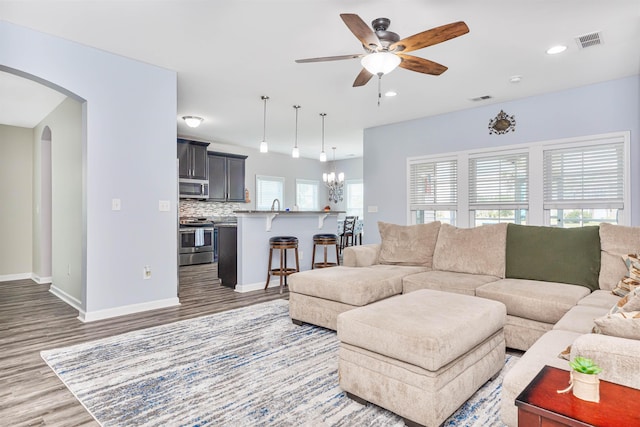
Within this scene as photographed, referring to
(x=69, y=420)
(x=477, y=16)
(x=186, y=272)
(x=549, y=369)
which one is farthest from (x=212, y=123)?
(x=549, y=369)

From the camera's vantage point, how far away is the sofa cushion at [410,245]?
3.98 meters

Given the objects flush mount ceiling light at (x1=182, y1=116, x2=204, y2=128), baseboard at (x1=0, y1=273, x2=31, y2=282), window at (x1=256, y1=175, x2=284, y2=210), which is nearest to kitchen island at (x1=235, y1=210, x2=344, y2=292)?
flush mount ceiling light at (x1=182, y1=116, x2=204, y2=128)

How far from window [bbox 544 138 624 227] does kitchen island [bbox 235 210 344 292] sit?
3192 millimetres

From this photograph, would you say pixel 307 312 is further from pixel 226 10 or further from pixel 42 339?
pixel 226 10

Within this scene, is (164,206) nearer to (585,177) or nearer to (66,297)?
(66,297)

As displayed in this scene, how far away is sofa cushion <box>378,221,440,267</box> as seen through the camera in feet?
13.1

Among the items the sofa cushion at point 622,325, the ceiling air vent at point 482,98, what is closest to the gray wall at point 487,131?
the ceiling air vent at point 482,98

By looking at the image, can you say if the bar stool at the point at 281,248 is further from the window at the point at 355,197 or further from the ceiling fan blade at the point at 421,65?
the window at the point at 355,197

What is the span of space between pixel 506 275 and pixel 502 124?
2.73 m

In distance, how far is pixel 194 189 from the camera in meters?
7.49

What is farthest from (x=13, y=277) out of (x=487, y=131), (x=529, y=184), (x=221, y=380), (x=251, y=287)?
(x=529, y=184)

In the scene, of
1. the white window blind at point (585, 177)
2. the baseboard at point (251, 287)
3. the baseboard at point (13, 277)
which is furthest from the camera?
the baseboard at point (13, 277)

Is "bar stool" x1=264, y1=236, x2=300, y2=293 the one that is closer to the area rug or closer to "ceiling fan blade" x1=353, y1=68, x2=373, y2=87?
the area rug

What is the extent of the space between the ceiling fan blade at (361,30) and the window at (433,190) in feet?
11.9
